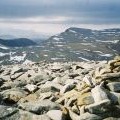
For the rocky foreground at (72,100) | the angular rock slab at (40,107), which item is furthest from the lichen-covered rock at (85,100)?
the angular rock slab at (40,107)

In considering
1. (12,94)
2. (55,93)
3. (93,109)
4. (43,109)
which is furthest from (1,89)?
(93,109)

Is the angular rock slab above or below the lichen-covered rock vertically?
below

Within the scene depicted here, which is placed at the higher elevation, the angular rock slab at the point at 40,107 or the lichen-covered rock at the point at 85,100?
the lichen-covered rock at the point at 85,100

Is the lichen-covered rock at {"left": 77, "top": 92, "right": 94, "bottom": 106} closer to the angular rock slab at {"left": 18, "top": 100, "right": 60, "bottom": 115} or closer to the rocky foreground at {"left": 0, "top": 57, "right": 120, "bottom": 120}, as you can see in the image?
the rocky foreground at {"left": 0, "top": 57, "right": 120, "bottom": 120}

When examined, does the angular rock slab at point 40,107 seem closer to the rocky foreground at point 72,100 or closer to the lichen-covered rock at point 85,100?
the rocky foreground at point 72,100

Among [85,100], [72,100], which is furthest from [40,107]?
[85,100]

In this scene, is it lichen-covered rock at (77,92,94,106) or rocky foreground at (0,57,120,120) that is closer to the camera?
rocky foreground at (0,57,120,120)

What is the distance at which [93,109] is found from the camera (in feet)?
70.0

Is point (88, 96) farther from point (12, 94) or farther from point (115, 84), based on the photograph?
point (12, 94)

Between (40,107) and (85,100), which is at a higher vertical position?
(85,100)

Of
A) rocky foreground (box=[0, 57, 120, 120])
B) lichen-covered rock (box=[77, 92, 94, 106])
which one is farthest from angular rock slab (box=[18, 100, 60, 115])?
lichen-covered rock (box=[77, 92, 94, 106])

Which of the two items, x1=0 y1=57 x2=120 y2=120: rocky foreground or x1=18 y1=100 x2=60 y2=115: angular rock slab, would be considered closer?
x1=0 y1=57 x2=120 y2=120: rocky foreground

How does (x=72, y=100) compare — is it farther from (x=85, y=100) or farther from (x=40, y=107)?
(x=40, y=107)

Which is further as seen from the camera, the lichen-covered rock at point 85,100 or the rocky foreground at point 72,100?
the lichen-covered rock at point 85,100
